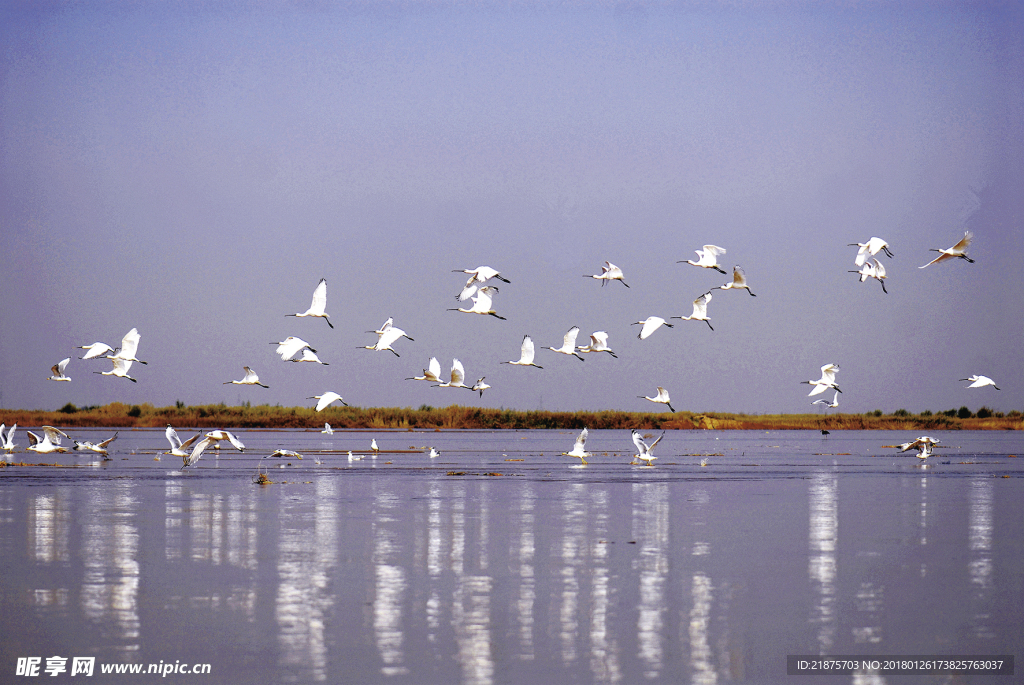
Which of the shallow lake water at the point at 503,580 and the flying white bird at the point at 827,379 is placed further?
the flying white bird at the point at 827,379

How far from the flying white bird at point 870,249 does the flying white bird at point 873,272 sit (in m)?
0.29

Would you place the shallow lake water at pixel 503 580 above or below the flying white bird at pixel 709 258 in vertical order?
below

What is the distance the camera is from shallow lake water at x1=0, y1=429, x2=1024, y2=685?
916 centimetres

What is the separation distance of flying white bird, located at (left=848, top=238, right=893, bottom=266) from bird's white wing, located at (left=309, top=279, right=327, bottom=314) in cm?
1214

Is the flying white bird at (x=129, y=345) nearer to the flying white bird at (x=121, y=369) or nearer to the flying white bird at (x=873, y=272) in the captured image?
the flying white bird at (x=121, y=369)

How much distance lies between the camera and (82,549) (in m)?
14.6

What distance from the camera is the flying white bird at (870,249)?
25.1 metres

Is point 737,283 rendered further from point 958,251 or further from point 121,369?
point 121,369

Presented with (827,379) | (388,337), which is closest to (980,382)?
(827,379)

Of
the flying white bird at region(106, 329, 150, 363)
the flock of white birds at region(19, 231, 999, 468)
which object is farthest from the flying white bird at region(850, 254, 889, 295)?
the flying white bird at region(106, 329, 150, 363)

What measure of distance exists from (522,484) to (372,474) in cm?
508

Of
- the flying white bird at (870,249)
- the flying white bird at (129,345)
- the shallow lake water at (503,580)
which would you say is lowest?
the shallow lake water at (503,580)

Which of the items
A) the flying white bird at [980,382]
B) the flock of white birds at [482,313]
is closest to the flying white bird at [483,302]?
the flock of white birds at [482,313]

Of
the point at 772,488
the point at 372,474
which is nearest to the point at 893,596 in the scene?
the point at 772,488
